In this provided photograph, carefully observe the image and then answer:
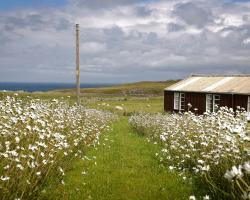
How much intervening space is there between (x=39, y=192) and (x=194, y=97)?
31356 mm

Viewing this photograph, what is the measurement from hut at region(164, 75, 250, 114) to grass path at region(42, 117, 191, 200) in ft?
58.2

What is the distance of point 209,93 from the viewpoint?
38.3 metres

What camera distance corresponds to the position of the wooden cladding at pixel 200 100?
3509 cm

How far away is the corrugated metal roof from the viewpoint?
36094 millimetres

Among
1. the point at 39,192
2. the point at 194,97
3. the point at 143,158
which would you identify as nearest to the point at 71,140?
the point at 143,158

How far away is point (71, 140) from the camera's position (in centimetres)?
1495

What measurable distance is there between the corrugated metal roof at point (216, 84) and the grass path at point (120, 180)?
19.8m

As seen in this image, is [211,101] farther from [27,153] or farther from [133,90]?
[133,90]

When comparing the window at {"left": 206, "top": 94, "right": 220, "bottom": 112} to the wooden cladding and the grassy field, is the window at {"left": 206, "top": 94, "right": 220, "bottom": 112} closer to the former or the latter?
the wooden cladding

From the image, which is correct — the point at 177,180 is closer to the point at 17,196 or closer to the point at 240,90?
the point at 17,196

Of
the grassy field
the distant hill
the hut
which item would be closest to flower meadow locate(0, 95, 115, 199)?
the grassy field

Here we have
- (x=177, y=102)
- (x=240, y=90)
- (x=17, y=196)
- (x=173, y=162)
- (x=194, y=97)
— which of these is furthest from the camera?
(x=177, y=102)

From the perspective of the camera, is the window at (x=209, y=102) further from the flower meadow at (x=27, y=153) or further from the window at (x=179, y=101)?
the flower meadow at (x=27, y=153)

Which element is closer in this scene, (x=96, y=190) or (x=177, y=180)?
(x=96, y=190)
